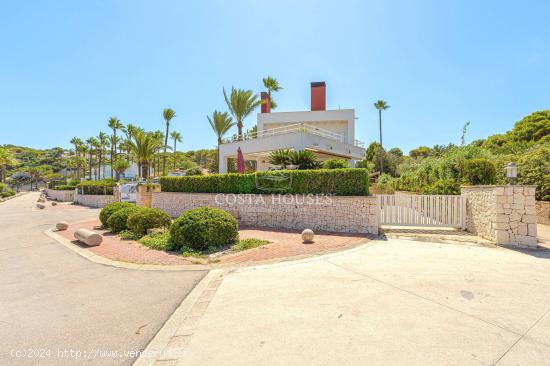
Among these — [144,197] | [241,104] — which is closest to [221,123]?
[241,104]

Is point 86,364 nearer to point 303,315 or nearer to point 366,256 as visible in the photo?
point 303,315

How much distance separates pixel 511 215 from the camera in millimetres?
7359

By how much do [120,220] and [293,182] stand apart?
7.08 meters

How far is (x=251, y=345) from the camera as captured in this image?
111 inches

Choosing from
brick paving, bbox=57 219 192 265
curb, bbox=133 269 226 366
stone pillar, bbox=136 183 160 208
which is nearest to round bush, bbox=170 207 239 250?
brick paving, bbox=57 219 192 265

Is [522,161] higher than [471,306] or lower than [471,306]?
higher

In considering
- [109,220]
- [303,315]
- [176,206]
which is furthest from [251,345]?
[176,206]

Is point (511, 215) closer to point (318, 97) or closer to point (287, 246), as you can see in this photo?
point (287, 246)

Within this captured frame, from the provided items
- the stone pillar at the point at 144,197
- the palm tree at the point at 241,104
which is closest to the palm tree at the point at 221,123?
the palm tree at the point at 241,104

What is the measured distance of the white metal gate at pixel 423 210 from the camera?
9.23 metres

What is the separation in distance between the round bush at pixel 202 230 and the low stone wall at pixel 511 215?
7.84 m

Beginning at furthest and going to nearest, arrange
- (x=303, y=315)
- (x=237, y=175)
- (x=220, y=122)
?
(x=220, y=122) → (x=237, y=175) → (x=303, y=315)

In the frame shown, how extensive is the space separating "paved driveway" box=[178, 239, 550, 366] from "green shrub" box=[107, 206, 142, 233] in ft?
22.4

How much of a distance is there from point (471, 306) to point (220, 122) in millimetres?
26122
